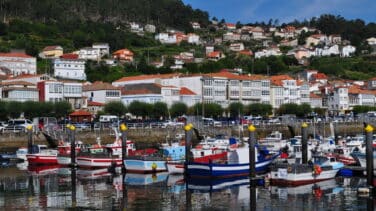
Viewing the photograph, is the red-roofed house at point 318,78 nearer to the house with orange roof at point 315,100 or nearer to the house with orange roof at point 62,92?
the house with orange roof at point 315,100

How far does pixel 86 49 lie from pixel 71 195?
367ft

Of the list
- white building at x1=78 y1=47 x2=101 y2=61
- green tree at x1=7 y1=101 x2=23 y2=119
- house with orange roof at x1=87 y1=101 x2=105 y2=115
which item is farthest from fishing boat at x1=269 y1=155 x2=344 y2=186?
white building at x1=78 y1=47 x2=101 y2=61

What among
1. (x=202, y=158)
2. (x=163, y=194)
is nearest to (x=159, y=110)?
(x=202, y=158)

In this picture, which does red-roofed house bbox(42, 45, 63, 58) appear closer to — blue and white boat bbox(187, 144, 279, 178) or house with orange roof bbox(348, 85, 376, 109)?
house with orange roof bbox(348, 85, 376, 109)

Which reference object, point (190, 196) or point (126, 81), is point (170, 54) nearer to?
point (126, 81)

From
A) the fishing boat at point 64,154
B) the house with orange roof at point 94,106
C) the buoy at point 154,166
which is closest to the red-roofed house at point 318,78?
the house with orange roof at point 94,106

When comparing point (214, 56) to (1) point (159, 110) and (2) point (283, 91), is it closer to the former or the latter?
(2) point (283, 91)

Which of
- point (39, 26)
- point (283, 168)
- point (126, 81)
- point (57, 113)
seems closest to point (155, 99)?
point (126, 81)

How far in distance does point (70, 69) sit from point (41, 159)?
218ft

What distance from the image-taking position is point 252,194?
35125mm

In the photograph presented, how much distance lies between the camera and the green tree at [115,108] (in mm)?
87938

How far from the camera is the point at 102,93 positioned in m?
96.9

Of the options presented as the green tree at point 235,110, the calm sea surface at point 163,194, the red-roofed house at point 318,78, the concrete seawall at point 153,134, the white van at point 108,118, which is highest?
the red-roofed house at point 318,78

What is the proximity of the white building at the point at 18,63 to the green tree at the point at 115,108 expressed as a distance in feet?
122
